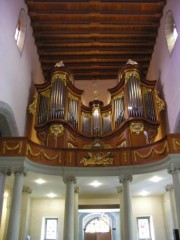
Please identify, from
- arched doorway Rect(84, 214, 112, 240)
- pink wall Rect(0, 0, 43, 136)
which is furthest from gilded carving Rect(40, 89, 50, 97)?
arched doorway Rect(84, 214, 112, 240)

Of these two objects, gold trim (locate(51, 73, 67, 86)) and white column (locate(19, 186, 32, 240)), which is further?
gold trim (locate(51, 73, 67, 86))

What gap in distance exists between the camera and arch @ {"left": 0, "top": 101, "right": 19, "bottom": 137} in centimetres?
1126

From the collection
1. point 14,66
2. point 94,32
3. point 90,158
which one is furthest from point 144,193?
point 94,32

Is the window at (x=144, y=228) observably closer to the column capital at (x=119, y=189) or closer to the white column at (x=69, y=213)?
the column capital at (x=119, y=189)

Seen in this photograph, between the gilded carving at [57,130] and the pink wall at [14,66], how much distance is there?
1477 mm

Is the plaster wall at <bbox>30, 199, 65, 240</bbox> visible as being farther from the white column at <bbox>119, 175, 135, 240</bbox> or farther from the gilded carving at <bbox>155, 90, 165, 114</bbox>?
the gilded carving at <bbox>155, 90, 165, 114</bbox>

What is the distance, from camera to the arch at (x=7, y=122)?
11258 mm

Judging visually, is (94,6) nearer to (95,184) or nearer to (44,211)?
(95,184)

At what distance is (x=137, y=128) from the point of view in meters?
13.4

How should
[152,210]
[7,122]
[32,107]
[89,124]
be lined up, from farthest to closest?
[89,124]
[32,107]
[152,210]
[7,122]

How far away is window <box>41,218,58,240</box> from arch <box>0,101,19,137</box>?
4861 mm

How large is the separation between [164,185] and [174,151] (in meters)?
2.84

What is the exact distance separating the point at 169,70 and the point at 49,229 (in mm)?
9658

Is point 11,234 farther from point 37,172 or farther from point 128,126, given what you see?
point 128,126
